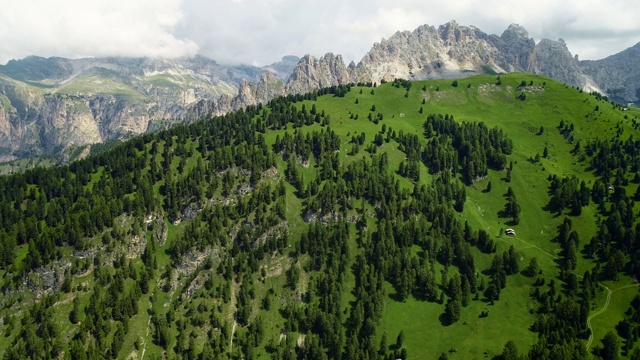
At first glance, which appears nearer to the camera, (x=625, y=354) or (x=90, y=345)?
(x=625, y=354)

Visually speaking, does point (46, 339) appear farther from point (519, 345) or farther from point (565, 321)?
point (565, 321)

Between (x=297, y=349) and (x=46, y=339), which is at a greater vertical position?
(x=46, y=339)

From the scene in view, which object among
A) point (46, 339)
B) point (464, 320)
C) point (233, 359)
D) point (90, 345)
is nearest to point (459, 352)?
point (464, 320)

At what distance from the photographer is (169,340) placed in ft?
634

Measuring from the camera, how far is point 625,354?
170m

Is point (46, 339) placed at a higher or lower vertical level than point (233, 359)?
higher

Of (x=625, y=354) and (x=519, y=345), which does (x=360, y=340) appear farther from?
(x=625, y=354)

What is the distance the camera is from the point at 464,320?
195875mm

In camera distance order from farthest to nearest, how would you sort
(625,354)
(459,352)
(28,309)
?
(28,309) < (459,352) < (625,354)

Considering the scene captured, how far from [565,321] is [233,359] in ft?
445

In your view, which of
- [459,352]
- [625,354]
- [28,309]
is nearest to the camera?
[625,354]

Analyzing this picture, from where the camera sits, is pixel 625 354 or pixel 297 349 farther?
pixel 297 349

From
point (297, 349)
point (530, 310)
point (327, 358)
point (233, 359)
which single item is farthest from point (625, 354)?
point (233, 359)

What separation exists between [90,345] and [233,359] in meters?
56.8
